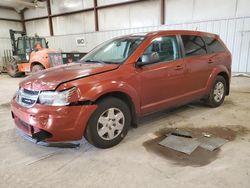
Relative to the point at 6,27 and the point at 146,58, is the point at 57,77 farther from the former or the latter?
the point at 6,27

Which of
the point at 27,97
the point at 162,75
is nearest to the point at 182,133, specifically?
the point at 162,75

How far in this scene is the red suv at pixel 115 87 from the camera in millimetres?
2471

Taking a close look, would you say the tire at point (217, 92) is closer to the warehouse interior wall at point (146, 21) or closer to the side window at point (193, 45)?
the side window at point (193, 45)

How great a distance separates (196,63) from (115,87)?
5.83 feet

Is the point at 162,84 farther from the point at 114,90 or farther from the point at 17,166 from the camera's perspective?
the point at 17,166

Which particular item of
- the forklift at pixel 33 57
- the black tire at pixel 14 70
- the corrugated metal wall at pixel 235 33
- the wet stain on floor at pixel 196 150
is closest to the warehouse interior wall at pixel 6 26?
the forklift at pixel 33 57

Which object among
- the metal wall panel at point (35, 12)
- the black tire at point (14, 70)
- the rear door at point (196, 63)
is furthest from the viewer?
the metal wall panel at point (35, 12)

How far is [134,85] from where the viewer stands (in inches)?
116

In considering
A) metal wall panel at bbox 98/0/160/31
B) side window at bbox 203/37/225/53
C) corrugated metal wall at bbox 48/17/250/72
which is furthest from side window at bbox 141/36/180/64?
metal wall panel at bbox 98/0/160/31

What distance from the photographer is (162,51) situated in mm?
3404

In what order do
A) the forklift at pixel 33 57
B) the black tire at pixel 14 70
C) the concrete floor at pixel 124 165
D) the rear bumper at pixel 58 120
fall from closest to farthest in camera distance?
the concrete floor at pixel 124 165, the rear bumper at pixel 58 120, the forklift at pixel 33 57, the black tire at pixel 14 70

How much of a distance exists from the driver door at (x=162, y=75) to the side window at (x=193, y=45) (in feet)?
0.79

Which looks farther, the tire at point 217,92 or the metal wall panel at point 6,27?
the metal wall panel at point 6,27

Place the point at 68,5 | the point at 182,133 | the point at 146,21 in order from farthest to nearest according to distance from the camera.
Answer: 1. the point at 68,5
2. the point at 146,21
3. the point at 182,133
